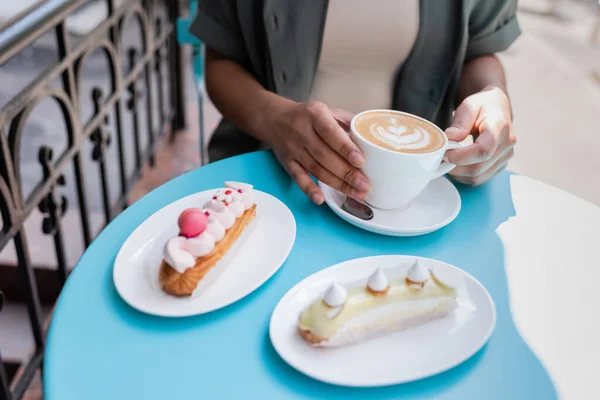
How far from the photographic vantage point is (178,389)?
1.86 feet

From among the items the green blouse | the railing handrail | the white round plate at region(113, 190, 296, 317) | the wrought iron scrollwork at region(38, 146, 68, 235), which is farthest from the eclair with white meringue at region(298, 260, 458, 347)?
the wrought iron scrollwork at region(38, 146, 68, 235)

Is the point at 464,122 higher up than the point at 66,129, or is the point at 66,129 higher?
the point at 464,122

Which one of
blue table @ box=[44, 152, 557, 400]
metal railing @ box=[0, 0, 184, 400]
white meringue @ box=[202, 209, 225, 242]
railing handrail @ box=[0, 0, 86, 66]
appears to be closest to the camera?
blue table @ box=[44, 152, 557, 400]

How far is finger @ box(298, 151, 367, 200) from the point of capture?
0.81 m

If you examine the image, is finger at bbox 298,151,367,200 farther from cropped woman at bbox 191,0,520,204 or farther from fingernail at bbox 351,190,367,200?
cropped woman at bbox 191,0,520,204

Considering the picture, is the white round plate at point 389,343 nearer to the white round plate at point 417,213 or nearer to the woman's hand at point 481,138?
the white round plate at point 417,213

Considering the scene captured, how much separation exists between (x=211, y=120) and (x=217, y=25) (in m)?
1.99

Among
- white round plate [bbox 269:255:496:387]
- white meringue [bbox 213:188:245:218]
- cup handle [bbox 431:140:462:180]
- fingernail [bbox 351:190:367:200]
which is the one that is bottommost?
white round plate [bbox 269:255:496:387]

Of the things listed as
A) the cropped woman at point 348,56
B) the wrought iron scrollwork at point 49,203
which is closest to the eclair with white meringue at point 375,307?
the cropped woman at point 348,56

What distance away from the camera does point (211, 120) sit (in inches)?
122

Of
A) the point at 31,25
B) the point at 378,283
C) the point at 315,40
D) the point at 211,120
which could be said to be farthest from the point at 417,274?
the point at 211,120

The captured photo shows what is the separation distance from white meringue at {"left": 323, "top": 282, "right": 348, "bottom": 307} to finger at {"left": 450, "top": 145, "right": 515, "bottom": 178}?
373mm

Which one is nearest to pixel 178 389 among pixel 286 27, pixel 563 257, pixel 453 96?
pixel 563 257

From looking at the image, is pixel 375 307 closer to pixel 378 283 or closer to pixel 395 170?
pixel 378 283
